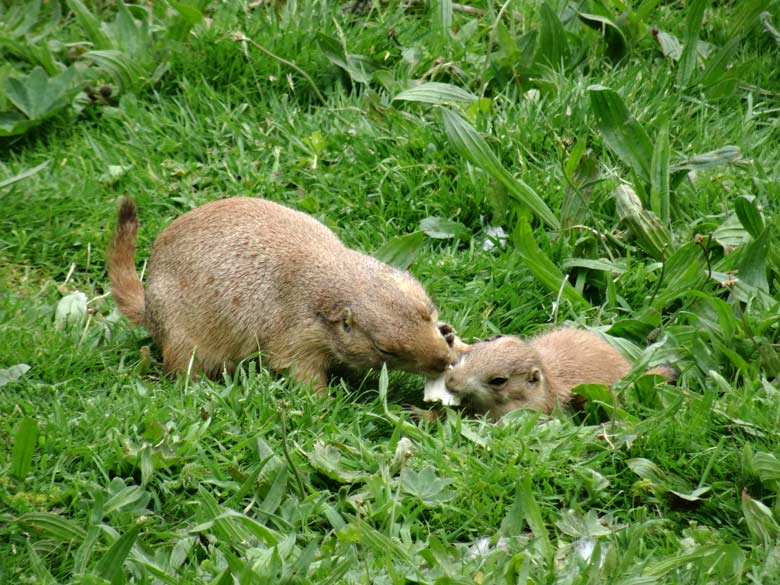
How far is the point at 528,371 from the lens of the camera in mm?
5301

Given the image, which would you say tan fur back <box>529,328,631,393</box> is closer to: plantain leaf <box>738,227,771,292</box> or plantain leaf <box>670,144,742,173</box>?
plantain leaf <box>738,227,771,292</box>

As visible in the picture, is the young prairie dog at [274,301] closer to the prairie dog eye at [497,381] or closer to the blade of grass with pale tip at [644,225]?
the prairie dog eye at [497,381]

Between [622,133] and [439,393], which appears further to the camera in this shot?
[622,133]

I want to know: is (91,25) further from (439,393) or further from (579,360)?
(579,360)

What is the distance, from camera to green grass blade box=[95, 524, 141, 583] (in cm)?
405

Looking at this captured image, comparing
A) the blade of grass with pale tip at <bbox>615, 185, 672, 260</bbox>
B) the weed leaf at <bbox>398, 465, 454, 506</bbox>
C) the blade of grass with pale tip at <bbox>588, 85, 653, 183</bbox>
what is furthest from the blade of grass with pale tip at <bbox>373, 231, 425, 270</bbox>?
the weed leaf at <bbox>398, 465, 454, 506</bbox>

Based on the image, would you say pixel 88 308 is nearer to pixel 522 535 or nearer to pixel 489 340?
pixel 489 340

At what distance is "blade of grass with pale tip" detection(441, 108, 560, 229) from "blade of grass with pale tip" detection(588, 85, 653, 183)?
50 cm

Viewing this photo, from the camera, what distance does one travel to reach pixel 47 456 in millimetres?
4633

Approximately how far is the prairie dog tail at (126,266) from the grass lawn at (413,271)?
130 millimetres

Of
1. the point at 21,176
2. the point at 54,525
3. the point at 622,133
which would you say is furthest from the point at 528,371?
the point at 21,176

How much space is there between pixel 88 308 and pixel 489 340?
194 cm

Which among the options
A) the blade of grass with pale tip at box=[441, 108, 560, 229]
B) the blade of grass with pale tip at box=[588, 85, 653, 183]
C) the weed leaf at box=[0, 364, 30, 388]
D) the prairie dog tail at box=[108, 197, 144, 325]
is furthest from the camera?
the blade of grass with pale tip at box=[588, 85, 653, 183]

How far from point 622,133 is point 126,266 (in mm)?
2532
